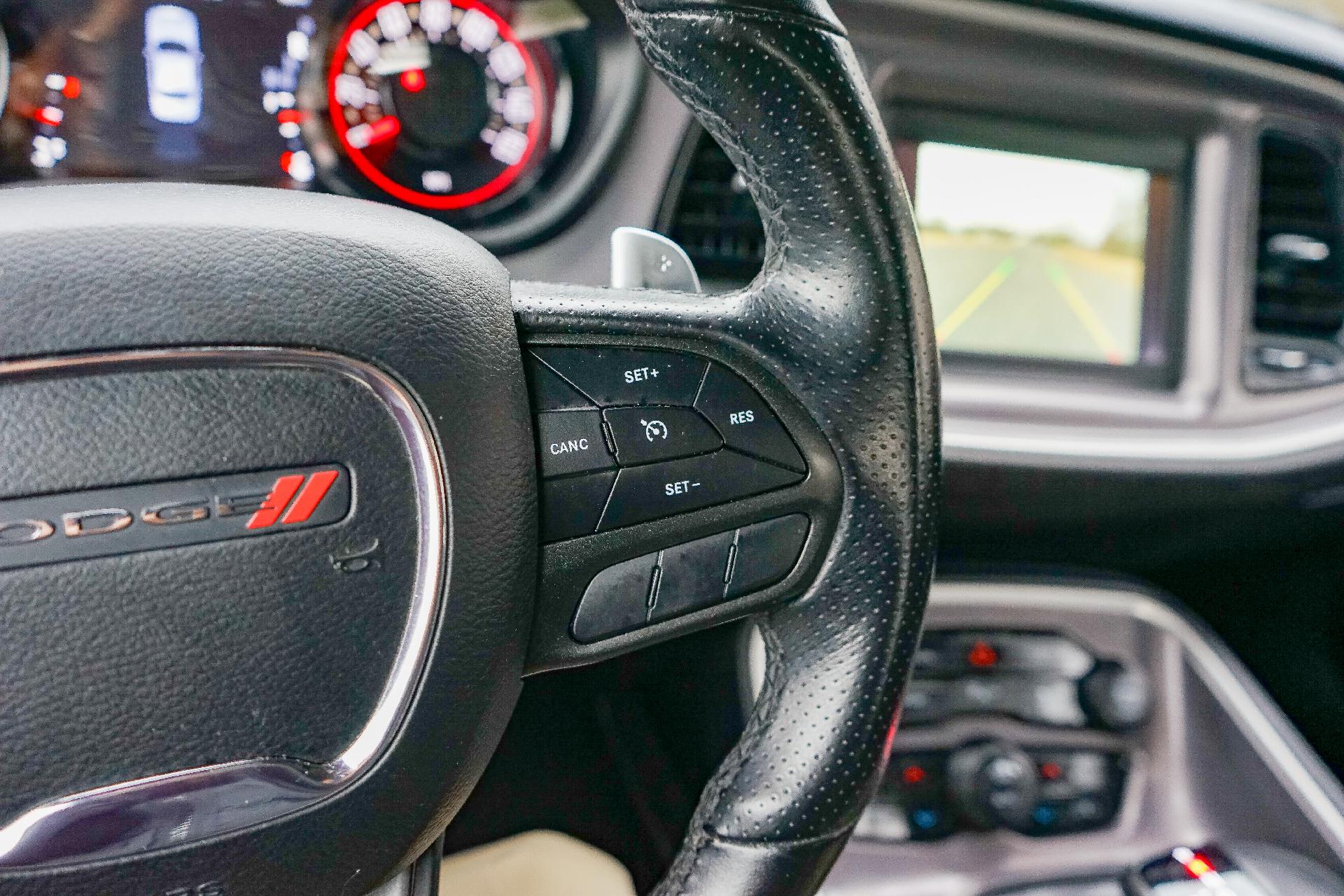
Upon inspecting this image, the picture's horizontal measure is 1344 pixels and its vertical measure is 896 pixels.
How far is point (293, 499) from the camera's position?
0.53 meters

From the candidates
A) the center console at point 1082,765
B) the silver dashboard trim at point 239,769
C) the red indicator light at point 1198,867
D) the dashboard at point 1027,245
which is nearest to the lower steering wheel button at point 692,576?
the silver dashboard trim at point 239,769

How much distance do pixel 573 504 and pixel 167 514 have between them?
194 mm

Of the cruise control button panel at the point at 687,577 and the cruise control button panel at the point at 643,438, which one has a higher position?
the cruise control button panel at the point at 643,438

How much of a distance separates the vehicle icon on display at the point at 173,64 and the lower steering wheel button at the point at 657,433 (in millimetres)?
647

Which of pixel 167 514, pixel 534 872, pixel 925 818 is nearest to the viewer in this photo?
pixel 167 514

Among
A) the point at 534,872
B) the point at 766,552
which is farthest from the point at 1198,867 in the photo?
the point at 766,552

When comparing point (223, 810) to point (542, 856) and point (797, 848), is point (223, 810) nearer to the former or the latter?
point (797, 848)

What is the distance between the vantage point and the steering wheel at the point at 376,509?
0.50m

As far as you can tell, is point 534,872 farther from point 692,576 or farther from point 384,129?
point 384,129

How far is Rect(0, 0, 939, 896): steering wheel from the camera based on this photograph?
503 mm

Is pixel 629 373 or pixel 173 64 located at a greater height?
pixel 173 64

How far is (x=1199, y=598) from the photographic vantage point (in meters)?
1.44

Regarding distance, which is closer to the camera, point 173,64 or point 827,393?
point 827,393

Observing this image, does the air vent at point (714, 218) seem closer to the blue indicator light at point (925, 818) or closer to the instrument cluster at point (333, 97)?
the instrument cluster at point (333, 97)
